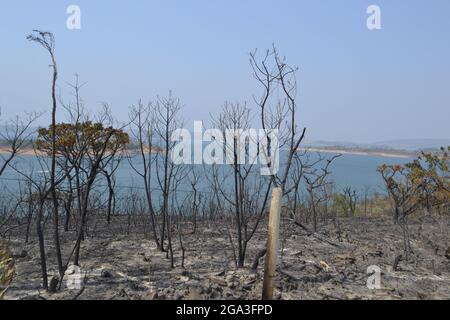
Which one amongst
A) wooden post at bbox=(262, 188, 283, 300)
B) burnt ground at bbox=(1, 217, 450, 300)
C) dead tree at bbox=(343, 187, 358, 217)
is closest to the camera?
wooden post at bbox=(262, 188, 283, 300)

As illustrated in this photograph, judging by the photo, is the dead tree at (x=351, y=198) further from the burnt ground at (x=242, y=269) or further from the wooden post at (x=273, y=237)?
the wooden post at (x=273, y=237)

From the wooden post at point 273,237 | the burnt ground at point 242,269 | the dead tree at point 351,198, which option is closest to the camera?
the wooden post at point 273,237

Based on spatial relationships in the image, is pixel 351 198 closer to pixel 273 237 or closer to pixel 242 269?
pixel 242 269

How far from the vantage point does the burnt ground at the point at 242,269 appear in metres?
4.57

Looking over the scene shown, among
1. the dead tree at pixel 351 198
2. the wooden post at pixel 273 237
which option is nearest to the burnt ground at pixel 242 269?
the wooden post at pixel 273 237

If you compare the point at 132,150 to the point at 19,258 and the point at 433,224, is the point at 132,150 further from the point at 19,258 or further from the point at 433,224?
the point at 433,224

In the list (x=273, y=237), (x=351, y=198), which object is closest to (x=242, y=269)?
(x=273, y=237)

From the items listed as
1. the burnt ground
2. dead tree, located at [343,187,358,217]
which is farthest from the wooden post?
dead tree, located at [343,187,358,217]

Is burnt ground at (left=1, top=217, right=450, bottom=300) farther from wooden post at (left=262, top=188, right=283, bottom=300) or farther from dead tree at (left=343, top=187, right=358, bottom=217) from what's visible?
dead tree at (left=343, top=187, right=358, bottom=217)

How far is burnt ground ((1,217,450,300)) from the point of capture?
4.57 meters

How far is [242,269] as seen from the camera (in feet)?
18.0

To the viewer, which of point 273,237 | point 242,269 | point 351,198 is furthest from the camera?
point 351,198
